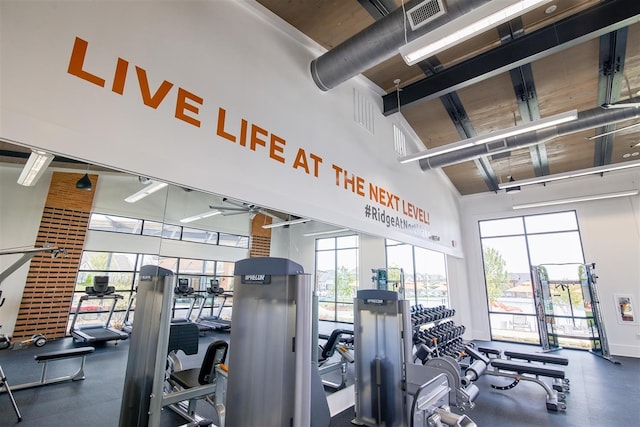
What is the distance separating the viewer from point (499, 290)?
8.34m

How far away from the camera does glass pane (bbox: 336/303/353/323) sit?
13.7 feet

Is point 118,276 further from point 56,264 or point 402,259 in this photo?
point 402,259

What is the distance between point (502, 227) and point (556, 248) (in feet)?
4.43

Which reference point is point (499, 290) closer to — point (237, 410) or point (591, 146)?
point (591, 146)

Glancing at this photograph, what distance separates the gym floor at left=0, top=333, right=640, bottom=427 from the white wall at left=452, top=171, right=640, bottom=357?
2.60 ft

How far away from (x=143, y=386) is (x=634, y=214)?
994cm

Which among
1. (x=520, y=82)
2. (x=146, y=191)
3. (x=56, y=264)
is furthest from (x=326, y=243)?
(x=520, y=82)

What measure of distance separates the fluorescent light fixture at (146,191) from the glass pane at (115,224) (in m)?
0.17

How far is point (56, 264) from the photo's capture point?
6.66 ft

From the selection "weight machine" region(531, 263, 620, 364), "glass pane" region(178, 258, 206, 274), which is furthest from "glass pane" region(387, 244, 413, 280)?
"weight machine" region(531, 263, 620, 364)

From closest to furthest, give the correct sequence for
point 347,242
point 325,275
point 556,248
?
point 325,275
point 347,242
point 556,248

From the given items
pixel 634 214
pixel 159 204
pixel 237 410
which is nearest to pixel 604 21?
pixel 159 204

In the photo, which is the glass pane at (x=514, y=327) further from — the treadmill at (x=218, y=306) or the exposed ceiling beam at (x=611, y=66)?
the treadmill at (x=218, y=306)

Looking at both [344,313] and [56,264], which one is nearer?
[56,264]
